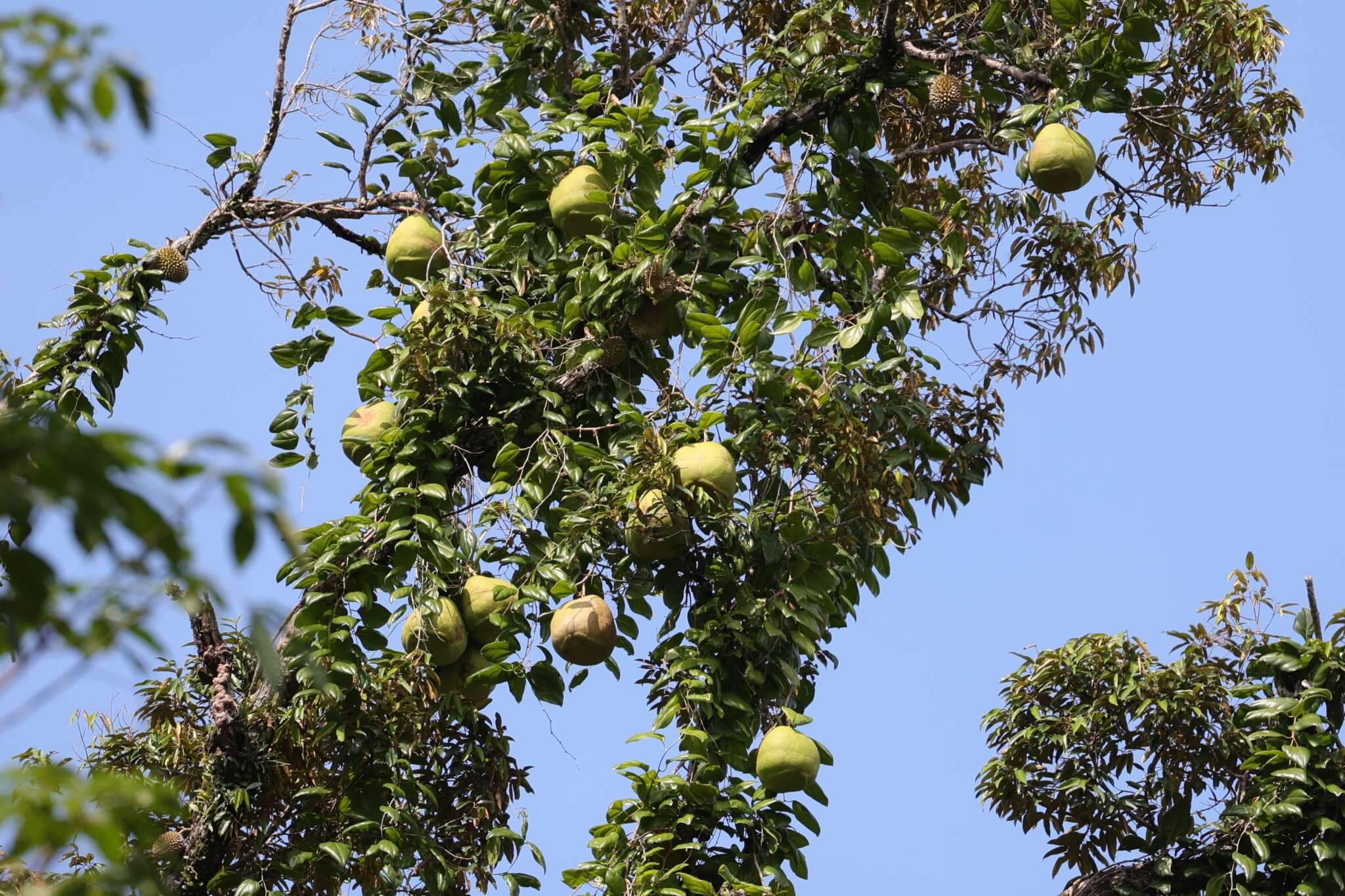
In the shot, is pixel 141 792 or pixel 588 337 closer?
pixel 141 792

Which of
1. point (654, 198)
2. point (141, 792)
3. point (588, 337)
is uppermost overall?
point (654, 198)

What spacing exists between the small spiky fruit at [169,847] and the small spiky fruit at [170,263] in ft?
5.05

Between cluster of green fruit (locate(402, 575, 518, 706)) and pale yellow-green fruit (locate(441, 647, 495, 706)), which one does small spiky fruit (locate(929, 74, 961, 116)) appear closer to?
cluster of green fruit (locate(402, 575, 518, 706))

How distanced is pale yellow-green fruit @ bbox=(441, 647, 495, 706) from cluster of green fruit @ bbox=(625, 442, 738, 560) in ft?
1.83

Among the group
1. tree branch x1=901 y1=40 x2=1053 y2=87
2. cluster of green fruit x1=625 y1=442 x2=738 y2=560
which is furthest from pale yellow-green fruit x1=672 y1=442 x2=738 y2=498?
tree branch x1=901 y1=40 x2=1053 y2=87

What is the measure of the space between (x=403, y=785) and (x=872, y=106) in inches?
80.1

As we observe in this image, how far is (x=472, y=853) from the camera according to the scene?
3.93 m

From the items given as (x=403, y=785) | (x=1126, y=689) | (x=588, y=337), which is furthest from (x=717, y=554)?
(x=1126, y=689)

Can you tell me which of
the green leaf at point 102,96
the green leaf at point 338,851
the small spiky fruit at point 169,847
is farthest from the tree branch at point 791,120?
the green leaf at point 102,96

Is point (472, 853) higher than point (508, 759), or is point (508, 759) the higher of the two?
point (508, 759)

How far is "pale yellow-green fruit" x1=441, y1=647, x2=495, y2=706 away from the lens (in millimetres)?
3818

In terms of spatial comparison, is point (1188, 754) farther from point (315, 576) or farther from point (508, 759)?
point (315, 576)

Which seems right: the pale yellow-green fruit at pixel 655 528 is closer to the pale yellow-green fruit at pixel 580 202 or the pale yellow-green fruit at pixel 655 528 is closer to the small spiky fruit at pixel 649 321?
the small spiky fruit at pixel 649 321

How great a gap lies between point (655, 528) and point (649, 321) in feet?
2.32
